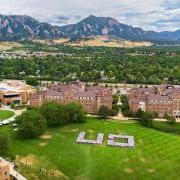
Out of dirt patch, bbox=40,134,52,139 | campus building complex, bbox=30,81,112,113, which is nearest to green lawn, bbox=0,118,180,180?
dirt patch, bbox=40,134,52,139

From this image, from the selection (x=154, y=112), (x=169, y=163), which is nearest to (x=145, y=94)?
(x=154, y=112)

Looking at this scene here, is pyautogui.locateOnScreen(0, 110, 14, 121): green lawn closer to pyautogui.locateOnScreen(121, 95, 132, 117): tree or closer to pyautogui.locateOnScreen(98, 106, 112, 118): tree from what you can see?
pyautogui.locateOnScreen(98, 106, 112, 118): tree

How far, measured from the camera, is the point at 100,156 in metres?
67.0

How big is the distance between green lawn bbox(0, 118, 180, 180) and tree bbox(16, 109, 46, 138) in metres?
1.64

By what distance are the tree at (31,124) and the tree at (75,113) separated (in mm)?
9287

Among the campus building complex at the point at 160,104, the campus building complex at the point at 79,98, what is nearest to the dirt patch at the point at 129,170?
the campus building complex at the point at 160,104

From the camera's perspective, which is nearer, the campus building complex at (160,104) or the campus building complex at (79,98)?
the campus building complex at (160,104)

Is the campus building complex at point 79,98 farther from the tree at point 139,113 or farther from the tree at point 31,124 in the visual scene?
the tree at point 31,124

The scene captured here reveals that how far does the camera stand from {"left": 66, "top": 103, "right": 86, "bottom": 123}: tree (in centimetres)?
8519

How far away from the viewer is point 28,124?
74.6 metres

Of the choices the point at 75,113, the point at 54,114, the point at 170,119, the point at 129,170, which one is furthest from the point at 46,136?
the point at 170,119

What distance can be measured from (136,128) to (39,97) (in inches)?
1169

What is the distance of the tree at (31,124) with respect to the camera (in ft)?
245

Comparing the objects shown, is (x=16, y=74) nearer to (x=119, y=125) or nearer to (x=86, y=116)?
(x=86, y=116)
